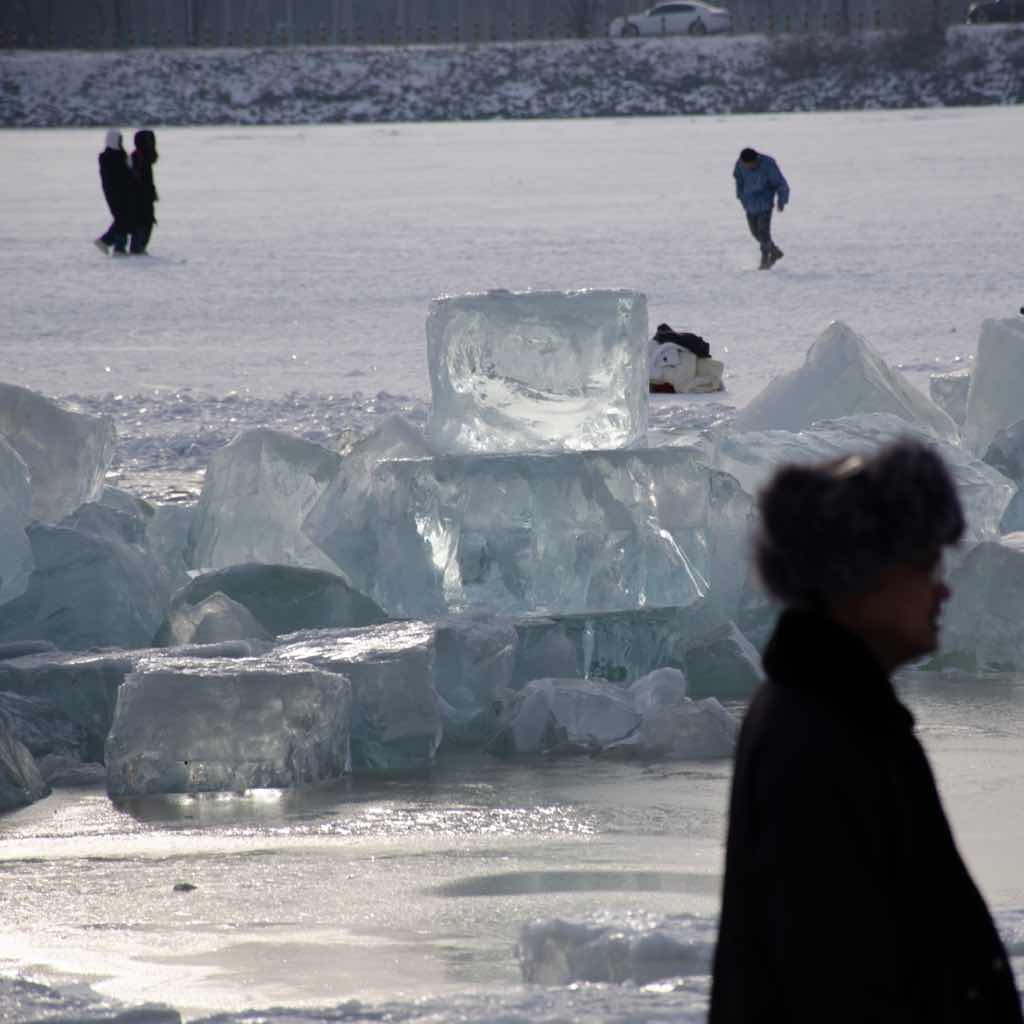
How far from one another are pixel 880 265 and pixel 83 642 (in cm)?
1220

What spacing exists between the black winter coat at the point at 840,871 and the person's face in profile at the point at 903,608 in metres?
0.02

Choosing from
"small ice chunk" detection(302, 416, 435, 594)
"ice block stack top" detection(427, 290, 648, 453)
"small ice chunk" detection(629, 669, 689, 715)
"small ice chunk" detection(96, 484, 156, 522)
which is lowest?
"small ice chunk" detection(629, 669, 689, 715)

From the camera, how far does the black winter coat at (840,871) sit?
1.72 m

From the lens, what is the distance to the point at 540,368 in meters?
7.05

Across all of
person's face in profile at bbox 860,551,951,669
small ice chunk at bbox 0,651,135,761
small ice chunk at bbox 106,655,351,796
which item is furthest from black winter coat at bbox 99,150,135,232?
person's face in profile at bbox 860,551,951,669

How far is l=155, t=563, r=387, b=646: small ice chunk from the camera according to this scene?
654 centimetres

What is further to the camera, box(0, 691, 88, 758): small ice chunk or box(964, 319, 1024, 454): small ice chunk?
box(964, 319, 1024, 454): small ice chunk

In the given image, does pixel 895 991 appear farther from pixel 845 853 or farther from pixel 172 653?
pixel 172 653

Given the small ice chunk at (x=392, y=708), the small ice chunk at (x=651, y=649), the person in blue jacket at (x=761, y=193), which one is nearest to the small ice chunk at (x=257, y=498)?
the small ice chunk at (x=651, y=649)

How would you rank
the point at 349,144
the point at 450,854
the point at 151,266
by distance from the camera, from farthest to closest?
the point at 349,144 → the point at 151,266 → the point at 450,854

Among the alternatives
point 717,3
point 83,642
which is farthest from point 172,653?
point 717,3

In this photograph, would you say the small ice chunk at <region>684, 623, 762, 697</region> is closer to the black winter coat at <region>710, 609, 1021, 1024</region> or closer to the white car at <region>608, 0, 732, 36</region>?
the black winter coat at <region>710, 609, 1021, 1024</region>

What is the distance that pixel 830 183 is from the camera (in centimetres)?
2578

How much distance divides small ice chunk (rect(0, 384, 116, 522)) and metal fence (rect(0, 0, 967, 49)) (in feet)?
159
